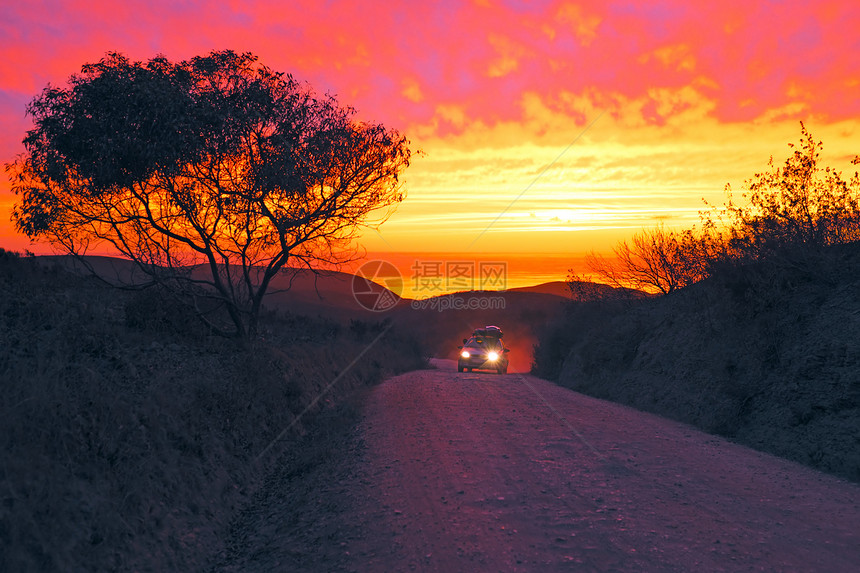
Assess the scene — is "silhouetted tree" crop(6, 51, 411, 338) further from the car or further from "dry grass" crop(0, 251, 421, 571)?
the car

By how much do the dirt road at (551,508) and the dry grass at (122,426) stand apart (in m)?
0.90

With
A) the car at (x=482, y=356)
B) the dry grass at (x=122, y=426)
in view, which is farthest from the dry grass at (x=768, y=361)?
the dry grass at (x=122, y=426)

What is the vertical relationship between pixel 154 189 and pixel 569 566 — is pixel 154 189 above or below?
above

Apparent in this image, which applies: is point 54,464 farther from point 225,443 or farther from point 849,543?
point 849,543

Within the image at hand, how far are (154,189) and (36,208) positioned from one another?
8.61 feet

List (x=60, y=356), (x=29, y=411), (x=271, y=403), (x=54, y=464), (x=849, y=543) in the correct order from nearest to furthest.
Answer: (x=849, y=543) < (x=54, y=464) < (x=29, y=411) < (x=60, y=356) < (x=271, y=403)

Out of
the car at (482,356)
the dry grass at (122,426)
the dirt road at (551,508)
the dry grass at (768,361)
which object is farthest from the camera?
the car at (482,356)

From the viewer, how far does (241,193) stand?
1419 cm

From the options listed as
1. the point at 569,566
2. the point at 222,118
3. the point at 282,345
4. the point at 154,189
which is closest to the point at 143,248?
the point at 154,189

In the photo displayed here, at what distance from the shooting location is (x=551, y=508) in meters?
6.20

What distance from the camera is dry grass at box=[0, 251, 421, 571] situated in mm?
5312

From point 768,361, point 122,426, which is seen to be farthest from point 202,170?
point 768,361

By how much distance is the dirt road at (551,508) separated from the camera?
5.02 meters

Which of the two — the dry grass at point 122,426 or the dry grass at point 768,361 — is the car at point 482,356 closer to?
the dry grass at point 768,361
